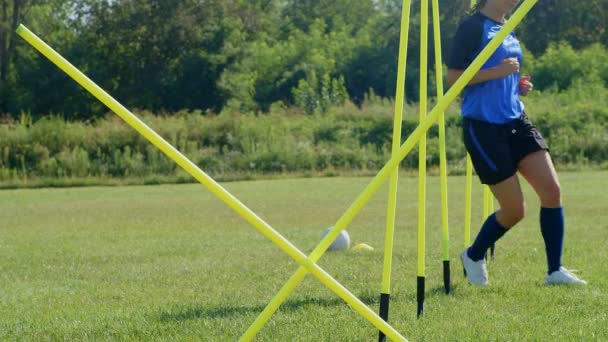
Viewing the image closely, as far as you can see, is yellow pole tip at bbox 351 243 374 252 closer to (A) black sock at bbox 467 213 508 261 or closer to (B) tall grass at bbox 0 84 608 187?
(A) black sock at bbox 467 213 508 261

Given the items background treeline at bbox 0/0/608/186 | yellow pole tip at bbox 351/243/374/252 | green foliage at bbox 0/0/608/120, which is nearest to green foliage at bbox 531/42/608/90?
background treeline at bbox 0/0/608/186

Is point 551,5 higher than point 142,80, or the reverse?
point 551,5

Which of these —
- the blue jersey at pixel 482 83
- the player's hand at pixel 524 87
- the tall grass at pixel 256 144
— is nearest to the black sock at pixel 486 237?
the blue jersey at pixel 482 83

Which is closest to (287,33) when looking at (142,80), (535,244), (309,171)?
(142,80)

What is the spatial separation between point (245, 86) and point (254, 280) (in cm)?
4256

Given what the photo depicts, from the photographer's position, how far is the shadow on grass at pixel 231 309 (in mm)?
5828

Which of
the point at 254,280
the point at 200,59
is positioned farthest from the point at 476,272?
the point at 200,59

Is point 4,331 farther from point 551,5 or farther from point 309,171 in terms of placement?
point 551,5

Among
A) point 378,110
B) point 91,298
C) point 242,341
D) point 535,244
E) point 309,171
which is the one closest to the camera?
point 242,341

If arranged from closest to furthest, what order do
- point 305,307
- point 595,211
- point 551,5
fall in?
point 305,307 → point 595,211 → point 551,5

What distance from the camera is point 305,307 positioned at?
19.7 feet

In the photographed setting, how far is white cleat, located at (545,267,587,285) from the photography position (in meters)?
6.54

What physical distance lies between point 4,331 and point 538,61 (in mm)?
38432

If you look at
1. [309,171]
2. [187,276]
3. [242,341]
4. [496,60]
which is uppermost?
[496,60]
